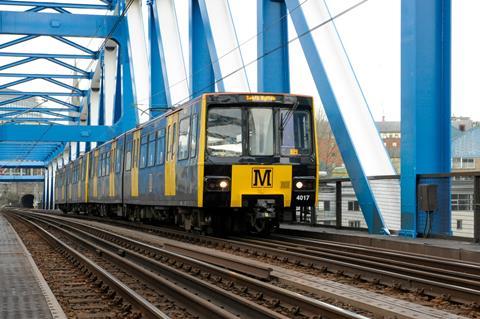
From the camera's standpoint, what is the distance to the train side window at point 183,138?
51.6 feet

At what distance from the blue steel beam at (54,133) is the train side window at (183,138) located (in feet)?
96.3

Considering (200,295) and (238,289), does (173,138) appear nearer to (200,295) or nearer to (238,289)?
(238,289)

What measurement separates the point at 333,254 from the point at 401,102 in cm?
474

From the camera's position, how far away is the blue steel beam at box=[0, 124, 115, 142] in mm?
44062

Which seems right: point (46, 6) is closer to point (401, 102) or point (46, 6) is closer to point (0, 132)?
point (0, 132)

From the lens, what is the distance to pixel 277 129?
15109 mm

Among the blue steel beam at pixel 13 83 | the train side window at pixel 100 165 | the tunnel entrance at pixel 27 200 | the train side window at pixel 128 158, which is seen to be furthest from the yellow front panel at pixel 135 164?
the tunnel entrance at pixel 27 200

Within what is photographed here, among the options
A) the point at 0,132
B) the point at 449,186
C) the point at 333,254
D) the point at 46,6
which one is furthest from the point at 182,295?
the point at 0,132

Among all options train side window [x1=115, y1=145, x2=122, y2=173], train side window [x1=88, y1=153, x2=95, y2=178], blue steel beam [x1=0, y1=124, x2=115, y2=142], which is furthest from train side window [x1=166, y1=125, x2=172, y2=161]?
blue steel beam [x1=0, y1=124, x2=115, y2=142]

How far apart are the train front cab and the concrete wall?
112197 millimetres

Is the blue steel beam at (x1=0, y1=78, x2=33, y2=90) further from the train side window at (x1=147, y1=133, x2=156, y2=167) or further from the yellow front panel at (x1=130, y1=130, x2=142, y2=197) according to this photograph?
the train side window at (x1=147, y1=133, x2=156, y2=167)

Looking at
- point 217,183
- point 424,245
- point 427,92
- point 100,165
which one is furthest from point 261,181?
point 100,165

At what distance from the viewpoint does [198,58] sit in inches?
1152

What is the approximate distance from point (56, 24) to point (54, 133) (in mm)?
9156
